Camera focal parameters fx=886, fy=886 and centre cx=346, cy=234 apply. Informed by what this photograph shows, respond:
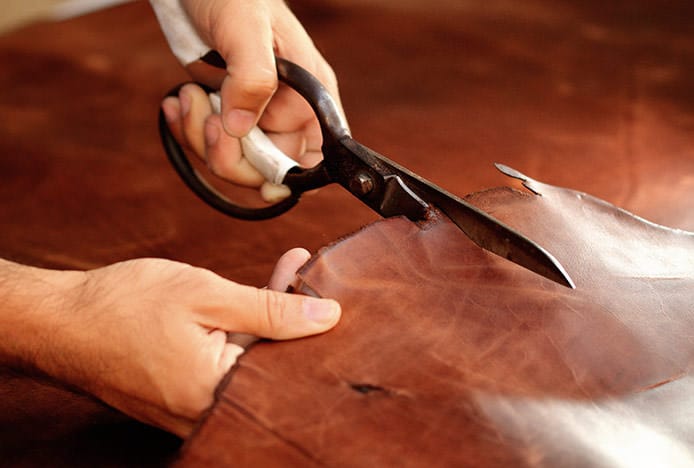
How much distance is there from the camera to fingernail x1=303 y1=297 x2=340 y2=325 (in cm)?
63

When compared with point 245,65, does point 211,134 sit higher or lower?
lower

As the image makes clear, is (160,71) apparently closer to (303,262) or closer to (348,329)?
(303,262)

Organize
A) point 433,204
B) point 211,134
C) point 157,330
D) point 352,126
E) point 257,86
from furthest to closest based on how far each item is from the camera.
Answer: point 352,126
point 211,134
point 257,86
point 433,204
point 157,330

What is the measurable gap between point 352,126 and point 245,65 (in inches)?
14.9

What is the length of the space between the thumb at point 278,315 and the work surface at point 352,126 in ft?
0.43

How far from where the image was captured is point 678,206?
103 centimetres

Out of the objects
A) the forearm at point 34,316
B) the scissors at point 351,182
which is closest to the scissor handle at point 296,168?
the scissors at point 351,182

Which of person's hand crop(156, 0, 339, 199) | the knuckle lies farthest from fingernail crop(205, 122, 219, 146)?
the knuckle

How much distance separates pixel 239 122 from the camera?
0.93 metres

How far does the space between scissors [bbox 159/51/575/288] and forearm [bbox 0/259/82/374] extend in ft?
0.83

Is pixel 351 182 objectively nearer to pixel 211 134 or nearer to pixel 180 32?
pixel 211 134

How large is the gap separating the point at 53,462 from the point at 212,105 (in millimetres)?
469

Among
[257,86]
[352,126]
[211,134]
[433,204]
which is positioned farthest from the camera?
[352,126]

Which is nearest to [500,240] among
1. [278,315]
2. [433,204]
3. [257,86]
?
[433,204]
